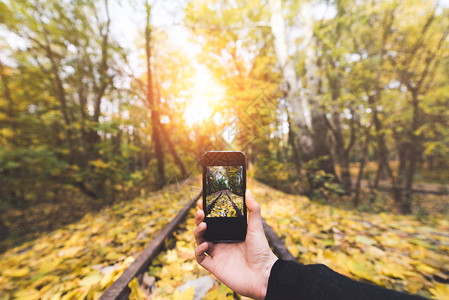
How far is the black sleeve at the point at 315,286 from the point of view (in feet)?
3.02

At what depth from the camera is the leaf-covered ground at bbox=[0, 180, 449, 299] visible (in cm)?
157

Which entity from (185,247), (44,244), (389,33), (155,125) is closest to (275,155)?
(185,247)

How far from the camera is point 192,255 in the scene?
81.0 inches

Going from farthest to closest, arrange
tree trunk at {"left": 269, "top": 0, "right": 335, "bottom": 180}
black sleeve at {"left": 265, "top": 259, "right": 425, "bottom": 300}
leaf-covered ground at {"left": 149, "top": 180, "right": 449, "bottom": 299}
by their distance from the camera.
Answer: tree trunk at {"left": 269, "top": 0, "right": 335, "bottom": 180} < leaf-covered ground at {"left": 149, "top": 180, "right": 449, "bottom": 299} < black sleeve at {"left": 265, "top": 259, "right": 425, "bottom": 300}

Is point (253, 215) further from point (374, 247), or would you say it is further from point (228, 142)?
point (374, 247)

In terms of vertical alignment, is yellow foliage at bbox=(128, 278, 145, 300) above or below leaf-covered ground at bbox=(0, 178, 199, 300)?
above

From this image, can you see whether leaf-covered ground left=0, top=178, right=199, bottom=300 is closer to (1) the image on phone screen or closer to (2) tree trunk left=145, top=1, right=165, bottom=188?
(1) the image on phone screen

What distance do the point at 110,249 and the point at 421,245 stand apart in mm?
4351

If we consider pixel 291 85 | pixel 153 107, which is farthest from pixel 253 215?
pixel 153 107

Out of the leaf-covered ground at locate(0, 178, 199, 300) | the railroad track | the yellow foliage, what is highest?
the railroad track

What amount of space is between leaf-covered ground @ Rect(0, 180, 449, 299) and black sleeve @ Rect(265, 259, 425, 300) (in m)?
0.78

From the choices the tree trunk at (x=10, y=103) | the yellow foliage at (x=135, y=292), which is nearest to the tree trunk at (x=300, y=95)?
the yellow foliage at (x=135, y=292)

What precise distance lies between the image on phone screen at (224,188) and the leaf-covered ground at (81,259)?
474mm

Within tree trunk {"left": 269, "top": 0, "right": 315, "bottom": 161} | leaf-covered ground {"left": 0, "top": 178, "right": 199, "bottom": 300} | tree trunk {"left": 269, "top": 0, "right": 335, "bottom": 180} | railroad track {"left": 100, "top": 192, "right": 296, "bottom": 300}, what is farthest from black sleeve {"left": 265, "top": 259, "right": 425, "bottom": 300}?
tree trunk {"left": 269, "top": 0, "right": 315, "bottom": 161}
